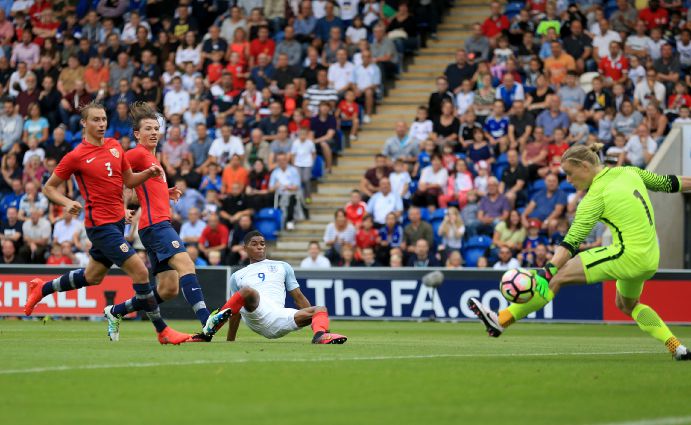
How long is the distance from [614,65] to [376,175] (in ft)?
17.9

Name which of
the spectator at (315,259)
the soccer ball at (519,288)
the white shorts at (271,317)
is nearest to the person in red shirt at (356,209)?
the spectator at (315,259)

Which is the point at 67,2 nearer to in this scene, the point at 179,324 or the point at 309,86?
the point at 309,86

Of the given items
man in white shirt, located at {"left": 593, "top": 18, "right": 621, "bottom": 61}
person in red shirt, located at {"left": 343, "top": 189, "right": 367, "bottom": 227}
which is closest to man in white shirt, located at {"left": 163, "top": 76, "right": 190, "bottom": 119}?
person in red shirt, located at {"left": 343, "top": 189, "right": 367, "bottom": 227}

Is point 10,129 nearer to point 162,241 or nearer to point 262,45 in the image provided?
point 262,45

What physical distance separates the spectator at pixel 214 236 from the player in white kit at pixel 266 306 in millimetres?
12090

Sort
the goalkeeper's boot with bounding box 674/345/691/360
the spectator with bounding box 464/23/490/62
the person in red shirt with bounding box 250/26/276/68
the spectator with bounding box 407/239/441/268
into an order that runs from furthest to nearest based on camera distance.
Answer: the person in red shirt with bounding box 250/26/276/68, the spectator with bounding box 464/23/490/62, the spectator with bounding box 407/239/441/268, the goalkeeper's boot with bounding box 674/345/691/360

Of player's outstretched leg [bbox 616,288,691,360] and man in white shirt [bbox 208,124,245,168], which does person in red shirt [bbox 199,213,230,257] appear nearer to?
man in white shirt [bbox 208,124,245,168]

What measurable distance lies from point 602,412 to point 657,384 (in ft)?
5.66

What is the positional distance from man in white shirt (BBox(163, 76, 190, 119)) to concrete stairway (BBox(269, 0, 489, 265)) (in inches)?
159

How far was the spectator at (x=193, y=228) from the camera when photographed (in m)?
26.6

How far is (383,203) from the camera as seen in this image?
26.1 meters

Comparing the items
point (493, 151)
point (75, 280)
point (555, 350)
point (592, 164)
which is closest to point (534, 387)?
point (592, 164)

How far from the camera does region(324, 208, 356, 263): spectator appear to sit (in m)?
25.8

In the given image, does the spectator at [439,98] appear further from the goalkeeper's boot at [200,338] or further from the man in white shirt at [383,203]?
the goalkeeper's boot at [200,338]
